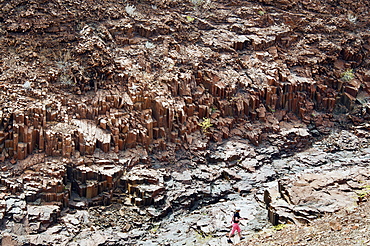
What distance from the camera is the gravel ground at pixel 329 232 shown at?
13.1 m

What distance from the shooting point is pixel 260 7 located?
29609mm

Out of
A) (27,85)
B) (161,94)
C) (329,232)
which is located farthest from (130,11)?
(329,232)

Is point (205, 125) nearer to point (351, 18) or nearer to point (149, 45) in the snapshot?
point (149, 45)

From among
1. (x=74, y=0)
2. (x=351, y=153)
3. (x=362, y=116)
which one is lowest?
(x=351, y=153)

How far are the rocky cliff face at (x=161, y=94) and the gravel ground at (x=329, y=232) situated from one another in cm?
549

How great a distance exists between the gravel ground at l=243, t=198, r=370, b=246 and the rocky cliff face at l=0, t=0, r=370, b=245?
549 centimetres

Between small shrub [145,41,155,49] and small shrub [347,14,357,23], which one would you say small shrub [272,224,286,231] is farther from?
small shrub [347,14,357,23]

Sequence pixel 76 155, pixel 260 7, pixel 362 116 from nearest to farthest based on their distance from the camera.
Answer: pixel 76 155 → pixel 362 116 → pixel 260 7

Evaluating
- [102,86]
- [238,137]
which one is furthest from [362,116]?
[102,86]

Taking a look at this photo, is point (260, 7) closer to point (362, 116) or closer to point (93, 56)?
point (362, 116)

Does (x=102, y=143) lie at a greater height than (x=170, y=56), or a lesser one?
lesser

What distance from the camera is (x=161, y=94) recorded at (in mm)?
23438

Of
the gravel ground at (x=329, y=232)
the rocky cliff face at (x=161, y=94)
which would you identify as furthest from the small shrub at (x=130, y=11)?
the gravel ground at (x=329, y=232)

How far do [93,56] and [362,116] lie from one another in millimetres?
15522
